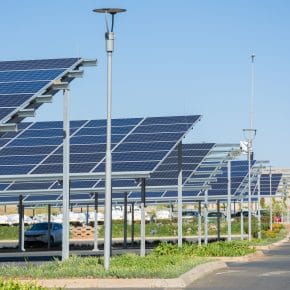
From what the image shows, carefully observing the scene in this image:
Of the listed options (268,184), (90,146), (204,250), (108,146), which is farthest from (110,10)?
(268,184)

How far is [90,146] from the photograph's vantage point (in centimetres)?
4034

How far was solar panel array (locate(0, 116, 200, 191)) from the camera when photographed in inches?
1467

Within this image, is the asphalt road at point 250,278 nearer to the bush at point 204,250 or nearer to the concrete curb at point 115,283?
the concrete curb at point 115,283

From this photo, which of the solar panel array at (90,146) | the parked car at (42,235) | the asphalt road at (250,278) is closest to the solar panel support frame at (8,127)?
the asphalt road at (250,278)

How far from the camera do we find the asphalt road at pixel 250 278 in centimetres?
2655

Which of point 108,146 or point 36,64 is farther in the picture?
point 36,64

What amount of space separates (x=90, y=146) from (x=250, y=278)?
39.1 feet

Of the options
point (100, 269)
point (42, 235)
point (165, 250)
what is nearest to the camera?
point (100, 269)

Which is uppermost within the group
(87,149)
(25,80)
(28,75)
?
(28,75)

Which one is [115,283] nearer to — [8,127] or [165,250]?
[8,127]

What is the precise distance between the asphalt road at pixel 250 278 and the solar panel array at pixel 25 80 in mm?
5852

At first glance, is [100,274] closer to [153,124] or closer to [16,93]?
[16,93]

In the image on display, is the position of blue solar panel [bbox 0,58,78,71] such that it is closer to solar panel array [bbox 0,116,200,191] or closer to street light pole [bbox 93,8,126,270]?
street light pole [bbox 93,8,126,270]

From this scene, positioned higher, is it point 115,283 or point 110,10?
point 110,10
